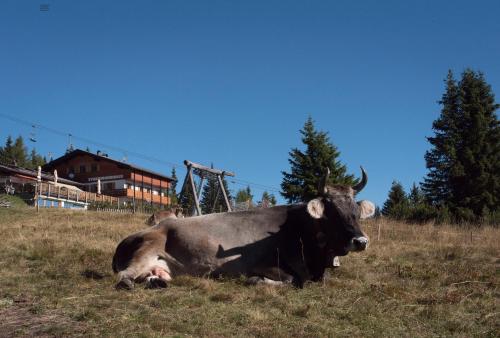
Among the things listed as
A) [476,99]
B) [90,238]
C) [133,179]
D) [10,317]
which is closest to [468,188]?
[476,99]

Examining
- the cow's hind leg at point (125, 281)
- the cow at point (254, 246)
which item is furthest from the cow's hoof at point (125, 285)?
the cow at point (254, 246)

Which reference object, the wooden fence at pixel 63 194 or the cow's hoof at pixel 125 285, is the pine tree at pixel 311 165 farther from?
the cow's hoof at pixel 125 285

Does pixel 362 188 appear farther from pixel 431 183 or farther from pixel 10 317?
pixel 431 183

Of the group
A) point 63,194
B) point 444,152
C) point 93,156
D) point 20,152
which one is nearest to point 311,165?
point 444,152

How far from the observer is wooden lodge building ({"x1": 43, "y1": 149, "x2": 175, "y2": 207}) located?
7381 cm

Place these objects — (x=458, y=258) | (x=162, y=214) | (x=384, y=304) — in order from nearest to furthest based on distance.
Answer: (x=384, y=304)
(x=458, y=258)
(x=162, y=214)

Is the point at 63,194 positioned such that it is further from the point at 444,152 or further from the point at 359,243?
the point at 359,243

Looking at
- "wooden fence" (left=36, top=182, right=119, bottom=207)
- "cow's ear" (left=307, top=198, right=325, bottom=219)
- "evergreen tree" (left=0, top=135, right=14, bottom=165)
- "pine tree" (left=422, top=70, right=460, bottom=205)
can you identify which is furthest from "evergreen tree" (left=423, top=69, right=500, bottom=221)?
"evergreen tree" (left=0, top=135, right=14, bottom=165)

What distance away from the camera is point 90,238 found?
51.4 ft

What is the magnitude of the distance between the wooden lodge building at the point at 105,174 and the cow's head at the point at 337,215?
64140 millimetres

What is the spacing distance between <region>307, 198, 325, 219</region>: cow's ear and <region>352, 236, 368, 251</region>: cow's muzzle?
969 mm

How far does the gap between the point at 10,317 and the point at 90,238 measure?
31.3 ft

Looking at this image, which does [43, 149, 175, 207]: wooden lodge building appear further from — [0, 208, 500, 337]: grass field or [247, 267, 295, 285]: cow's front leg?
[247, 267, 295, 285]: cow's front leg

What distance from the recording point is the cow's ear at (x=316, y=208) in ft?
30.8
